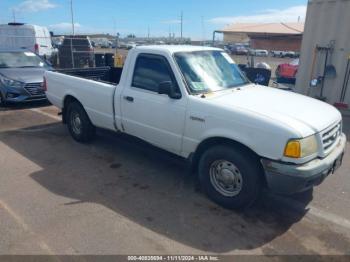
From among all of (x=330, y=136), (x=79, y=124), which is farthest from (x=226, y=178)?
(x=79, y=124)

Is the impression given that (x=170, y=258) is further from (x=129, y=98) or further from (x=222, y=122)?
(x=129, y=98)

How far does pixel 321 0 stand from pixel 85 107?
7425mm

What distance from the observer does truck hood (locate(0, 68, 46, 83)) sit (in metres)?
8.52

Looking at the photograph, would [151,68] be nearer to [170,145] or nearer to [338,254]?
[170,145]

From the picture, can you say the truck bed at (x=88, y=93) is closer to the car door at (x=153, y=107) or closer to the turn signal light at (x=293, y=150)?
the car door at (x=153, y=107)

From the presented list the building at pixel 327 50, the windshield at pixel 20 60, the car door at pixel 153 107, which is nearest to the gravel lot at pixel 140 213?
the car door at pixel 153 107

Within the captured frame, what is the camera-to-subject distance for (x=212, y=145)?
3881 millimetres

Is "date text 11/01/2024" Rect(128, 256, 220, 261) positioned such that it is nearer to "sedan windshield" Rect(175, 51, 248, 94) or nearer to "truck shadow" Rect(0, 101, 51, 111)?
"sedan windshield" Rect(175, 51, 248, 94)

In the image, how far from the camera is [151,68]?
4453 mm

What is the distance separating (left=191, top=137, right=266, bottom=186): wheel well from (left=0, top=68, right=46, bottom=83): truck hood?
6.34 metres

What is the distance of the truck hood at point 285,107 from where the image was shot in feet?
11.0

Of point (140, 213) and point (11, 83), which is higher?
point (11, 83)

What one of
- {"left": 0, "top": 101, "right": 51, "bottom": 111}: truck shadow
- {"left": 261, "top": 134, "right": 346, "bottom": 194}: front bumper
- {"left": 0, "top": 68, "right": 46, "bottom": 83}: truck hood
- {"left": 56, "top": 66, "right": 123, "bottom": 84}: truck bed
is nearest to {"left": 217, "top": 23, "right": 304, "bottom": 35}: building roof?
{"left": 56, "top": 66, "right": 123, "bottom": 84}: truck bed

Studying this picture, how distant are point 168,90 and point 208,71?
2.42ft
